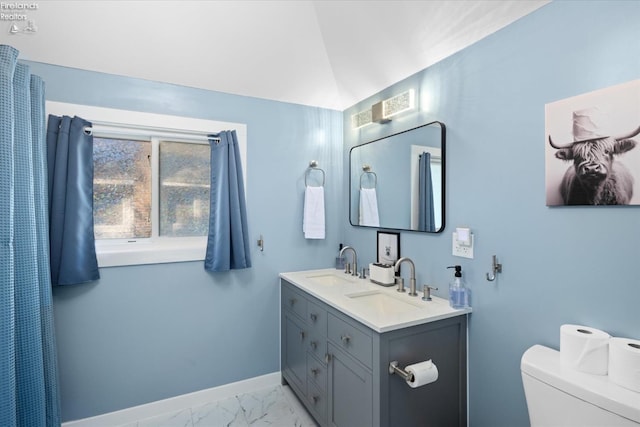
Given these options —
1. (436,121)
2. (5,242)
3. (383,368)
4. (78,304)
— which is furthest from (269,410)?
(436,121)

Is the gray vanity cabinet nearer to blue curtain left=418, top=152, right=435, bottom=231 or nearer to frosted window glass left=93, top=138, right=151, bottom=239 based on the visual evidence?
blue curtain left=418, top=152, right=435, bottom=231

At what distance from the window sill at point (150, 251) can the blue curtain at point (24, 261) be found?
1.17 ft

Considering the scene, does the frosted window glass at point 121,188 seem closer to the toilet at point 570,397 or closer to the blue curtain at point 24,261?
the blue curtain at point 24,261

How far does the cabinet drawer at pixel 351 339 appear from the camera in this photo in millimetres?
1420

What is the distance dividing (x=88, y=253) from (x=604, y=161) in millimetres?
2534

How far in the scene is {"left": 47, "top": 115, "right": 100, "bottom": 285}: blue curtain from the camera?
1.79m

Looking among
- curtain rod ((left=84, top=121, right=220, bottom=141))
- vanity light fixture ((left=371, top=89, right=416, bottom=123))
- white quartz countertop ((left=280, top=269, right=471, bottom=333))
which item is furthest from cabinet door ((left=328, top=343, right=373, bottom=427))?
curtain rod ((left=84, top=121, right=220, bottom=141))

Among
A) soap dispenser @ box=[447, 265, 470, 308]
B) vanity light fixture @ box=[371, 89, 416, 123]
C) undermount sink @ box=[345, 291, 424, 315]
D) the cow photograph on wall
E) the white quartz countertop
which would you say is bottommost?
undermount sink @ box=[345, 291, 424, 315]

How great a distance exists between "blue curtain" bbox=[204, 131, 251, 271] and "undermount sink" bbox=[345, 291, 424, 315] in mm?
840

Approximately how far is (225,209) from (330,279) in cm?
95

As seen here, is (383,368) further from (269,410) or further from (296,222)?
(296,222)

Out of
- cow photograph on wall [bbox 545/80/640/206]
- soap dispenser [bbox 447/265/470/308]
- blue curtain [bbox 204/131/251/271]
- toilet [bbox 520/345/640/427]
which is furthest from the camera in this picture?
blue curtain [bbox 204/131/251/271]

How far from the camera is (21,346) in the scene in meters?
1.43

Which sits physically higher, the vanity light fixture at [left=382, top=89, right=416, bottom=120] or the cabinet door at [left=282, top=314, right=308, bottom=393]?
the vanity light fixture at [left=382, top=89, right=416, bottom=120]
